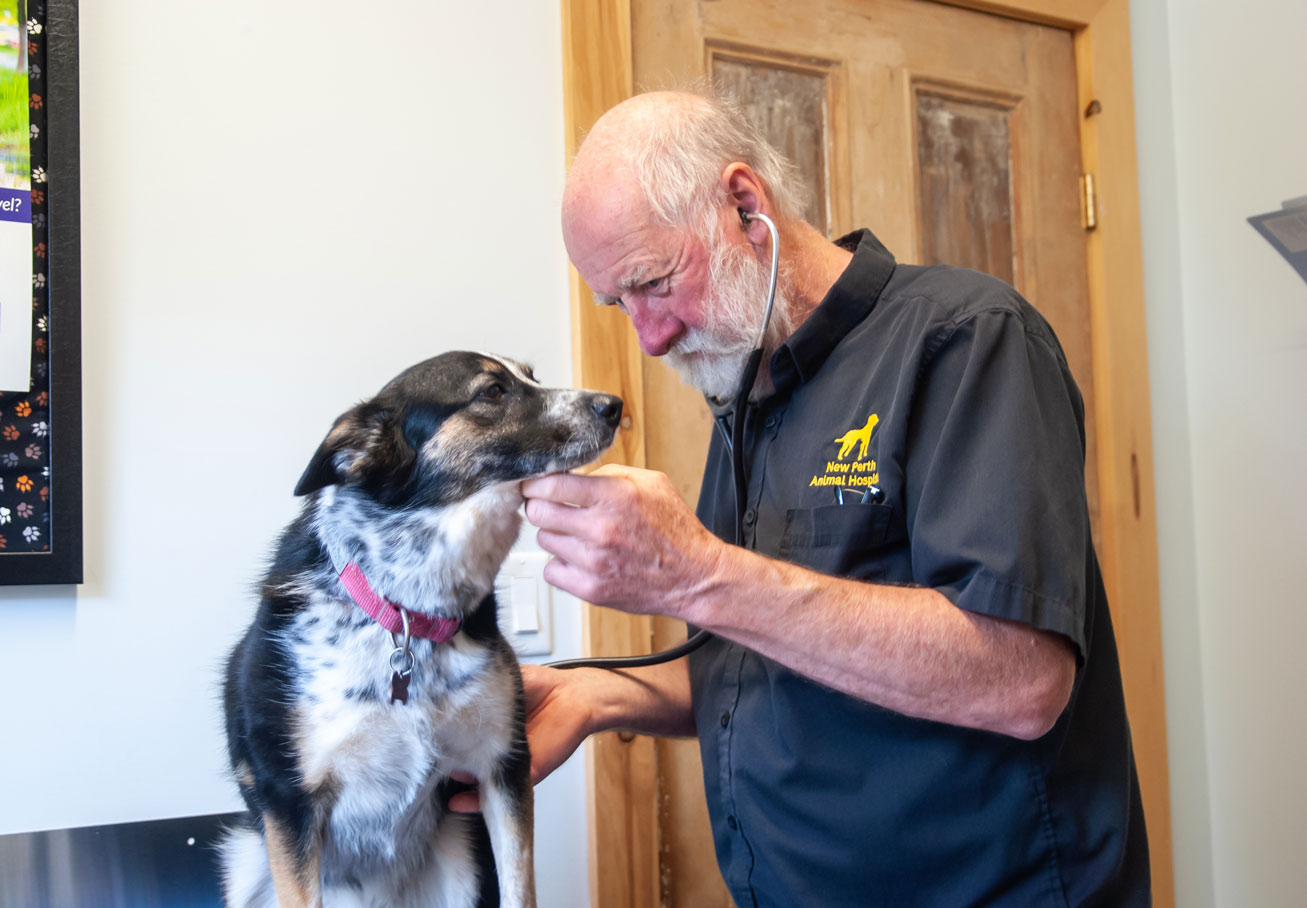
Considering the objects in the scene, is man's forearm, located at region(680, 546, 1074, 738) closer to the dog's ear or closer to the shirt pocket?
the shirt pocket

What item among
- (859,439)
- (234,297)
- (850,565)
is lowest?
(850,565)

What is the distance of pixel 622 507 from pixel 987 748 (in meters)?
0.52

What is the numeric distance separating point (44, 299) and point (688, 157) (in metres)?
0.99

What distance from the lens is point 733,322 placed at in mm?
1321

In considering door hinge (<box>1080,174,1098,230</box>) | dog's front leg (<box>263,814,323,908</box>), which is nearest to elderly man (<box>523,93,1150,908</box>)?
dog's front leg (<box>263,814,323,908</box>)

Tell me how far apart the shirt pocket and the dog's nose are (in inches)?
11.1

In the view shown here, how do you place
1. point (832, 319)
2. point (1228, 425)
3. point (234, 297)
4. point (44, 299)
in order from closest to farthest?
point (832, 319)
point (44, 299)
point (234, 297)
point (1228, 425)

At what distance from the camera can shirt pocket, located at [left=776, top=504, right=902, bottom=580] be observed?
3.77 ft

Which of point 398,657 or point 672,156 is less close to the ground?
point 672,156

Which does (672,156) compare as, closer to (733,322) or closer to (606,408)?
(733,322)

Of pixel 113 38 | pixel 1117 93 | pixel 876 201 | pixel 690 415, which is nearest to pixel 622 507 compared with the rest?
pixel 690 415

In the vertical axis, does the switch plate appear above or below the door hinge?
below

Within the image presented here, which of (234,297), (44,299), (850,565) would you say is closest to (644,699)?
(850,565)

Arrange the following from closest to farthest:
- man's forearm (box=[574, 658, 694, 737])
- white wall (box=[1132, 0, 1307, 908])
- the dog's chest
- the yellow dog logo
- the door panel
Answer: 1. the dog's chest
2. the yellow dog logo
3. man's forearm (box=[574, 658, 694, 737])
4. the door panel
5. white wall (box=[1132, 0, 1307, 908])
